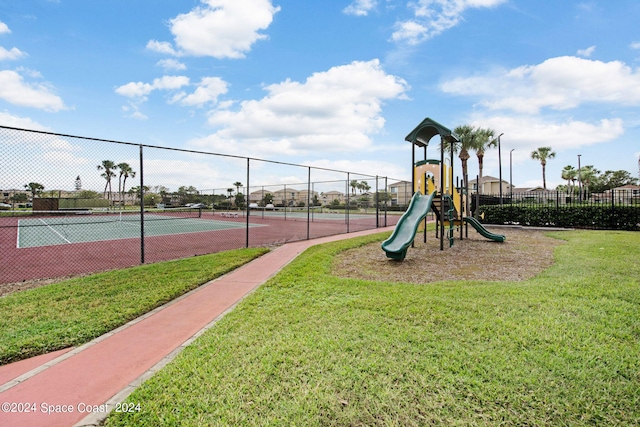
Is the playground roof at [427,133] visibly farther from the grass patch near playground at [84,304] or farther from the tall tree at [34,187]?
the tall tree at [34,187]

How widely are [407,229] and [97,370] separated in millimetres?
6895

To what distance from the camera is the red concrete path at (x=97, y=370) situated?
226 centimetres

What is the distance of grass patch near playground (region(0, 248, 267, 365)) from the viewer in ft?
10.8

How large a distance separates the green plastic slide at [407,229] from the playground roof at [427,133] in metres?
1.78

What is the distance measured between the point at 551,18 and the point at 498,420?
1032cm

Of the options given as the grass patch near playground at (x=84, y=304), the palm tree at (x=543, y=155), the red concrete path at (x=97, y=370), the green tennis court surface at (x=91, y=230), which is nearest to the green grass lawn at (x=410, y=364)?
the red concrete path at (x=97, y=370)

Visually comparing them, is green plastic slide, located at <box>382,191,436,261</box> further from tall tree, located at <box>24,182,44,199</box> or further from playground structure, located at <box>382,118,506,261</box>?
tall tree, located at <box>24,182,44,199</box>

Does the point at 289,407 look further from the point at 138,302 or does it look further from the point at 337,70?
the point at 337,70

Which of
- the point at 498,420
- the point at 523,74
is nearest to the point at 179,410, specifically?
the point at 498,420

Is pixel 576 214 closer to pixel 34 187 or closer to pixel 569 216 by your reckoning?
pixel 569 216

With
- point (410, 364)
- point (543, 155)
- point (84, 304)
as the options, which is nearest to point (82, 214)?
point (84, 304)

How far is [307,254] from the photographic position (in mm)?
8195

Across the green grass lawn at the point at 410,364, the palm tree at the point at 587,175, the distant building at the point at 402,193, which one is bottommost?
the green grass lawn at the point at 410,364

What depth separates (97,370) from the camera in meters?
2.80
